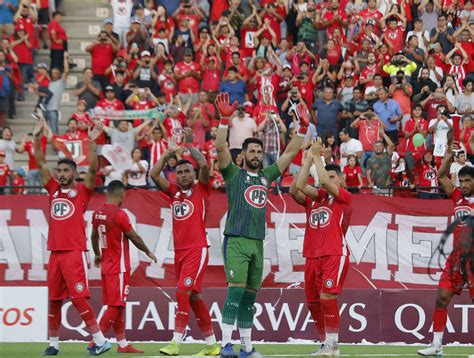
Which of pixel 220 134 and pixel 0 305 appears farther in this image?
pixel 0 305

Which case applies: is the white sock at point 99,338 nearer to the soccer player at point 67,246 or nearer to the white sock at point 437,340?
the soccer player at point 67,246

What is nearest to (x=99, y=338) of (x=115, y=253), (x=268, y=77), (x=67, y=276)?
(x=67, y=276)

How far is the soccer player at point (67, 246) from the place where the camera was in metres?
16.2

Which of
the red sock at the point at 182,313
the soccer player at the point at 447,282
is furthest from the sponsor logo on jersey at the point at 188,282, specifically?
the soccer player at the point at 447,282

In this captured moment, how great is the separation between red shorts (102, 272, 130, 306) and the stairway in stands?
28.9 feet

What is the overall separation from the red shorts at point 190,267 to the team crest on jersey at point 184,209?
1.50ft

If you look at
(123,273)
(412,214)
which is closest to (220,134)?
(123,273)

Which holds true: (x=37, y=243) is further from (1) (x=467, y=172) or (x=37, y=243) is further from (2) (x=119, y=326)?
(1) (x=467, y=172)

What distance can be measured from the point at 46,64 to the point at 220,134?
13576 mm

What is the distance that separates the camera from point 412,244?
2083cm

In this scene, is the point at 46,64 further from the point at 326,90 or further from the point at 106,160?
the point at 326,90

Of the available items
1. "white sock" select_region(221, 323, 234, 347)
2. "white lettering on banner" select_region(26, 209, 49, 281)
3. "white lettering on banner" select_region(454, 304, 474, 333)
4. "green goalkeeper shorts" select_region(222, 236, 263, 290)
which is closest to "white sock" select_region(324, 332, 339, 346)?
"green goalkeeper shorts" select_region(222, 236, 263, 290)

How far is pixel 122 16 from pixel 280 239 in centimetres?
915

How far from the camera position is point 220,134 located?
15.1m
